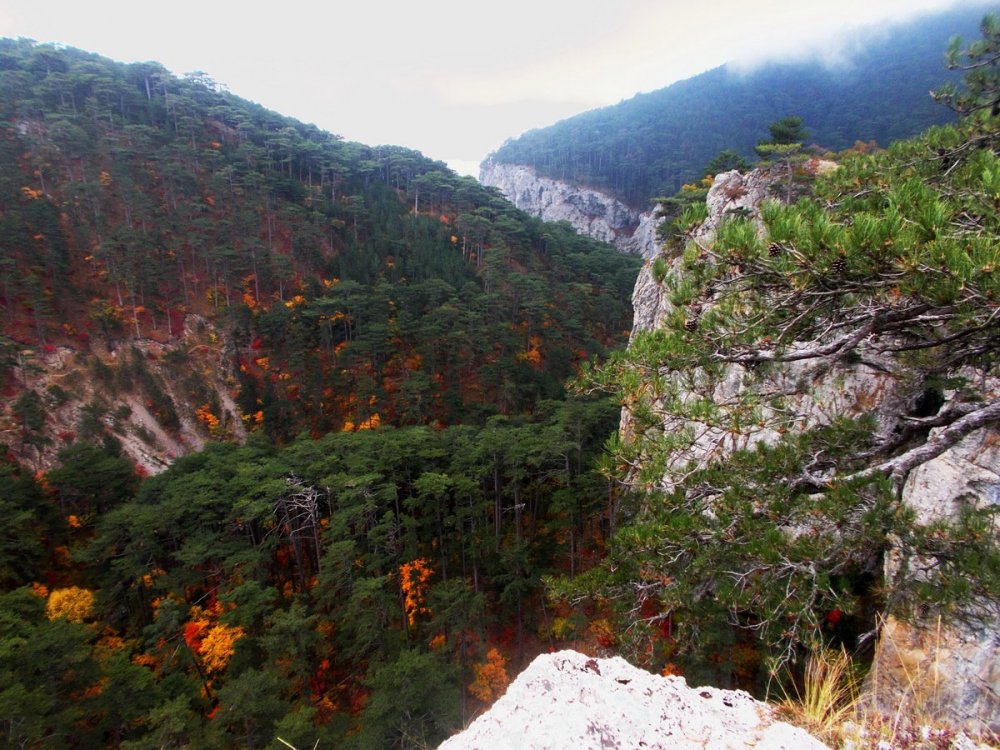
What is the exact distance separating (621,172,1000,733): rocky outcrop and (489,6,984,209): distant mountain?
75.3 metres

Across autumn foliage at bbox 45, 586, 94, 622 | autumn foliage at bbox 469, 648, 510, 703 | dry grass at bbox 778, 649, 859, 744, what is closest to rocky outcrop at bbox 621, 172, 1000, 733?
dry grass at bbox 778, 649, 859, 744

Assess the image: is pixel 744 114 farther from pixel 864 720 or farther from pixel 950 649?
pixel 864 720

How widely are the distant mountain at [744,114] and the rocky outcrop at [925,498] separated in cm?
7527

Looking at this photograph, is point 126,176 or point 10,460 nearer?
point 10,460

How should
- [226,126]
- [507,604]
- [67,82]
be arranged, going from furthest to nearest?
1. [226,126]
2. [67,82]
3. [507,604]

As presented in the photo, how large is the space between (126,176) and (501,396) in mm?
27553

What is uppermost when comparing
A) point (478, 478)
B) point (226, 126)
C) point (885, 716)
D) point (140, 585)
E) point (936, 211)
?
point (226, 126)

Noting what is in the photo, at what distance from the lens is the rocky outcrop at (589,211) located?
7275 centimetres

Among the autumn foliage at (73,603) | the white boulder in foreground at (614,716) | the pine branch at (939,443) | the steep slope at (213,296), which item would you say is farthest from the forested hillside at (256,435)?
the pine branch at (939,443)

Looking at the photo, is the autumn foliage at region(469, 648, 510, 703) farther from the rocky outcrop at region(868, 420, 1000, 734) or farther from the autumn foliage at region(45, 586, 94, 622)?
the rocky outcrop at region(868, 420, 1000, 734)

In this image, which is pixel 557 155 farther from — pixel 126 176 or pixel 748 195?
pixel 748 195

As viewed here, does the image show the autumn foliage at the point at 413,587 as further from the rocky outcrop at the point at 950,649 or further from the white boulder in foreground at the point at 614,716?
the white boulder in foreground at the point at 614,716

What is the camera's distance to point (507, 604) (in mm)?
16609

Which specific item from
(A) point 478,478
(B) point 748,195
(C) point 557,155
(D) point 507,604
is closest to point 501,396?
(A) point 478,478
